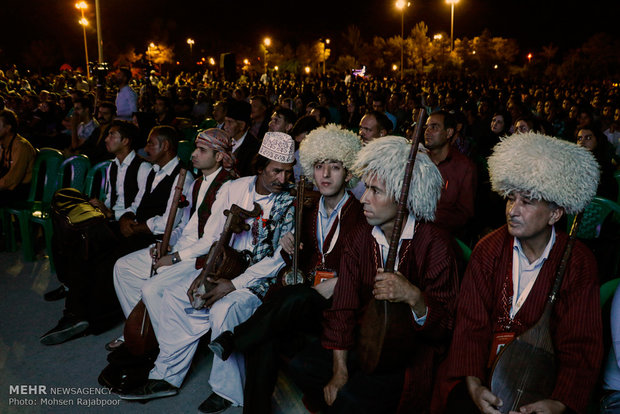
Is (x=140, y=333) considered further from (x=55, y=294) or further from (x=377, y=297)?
(x=377, y=297)

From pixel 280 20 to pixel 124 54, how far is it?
3520 centimetres

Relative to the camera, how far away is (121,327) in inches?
171

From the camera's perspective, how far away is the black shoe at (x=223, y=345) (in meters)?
2.94

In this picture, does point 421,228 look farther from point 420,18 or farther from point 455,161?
point 420,18

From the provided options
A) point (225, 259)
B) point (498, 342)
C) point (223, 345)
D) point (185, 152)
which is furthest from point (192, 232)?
point (185, 152)

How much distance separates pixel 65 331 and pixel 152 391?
4.03 ft

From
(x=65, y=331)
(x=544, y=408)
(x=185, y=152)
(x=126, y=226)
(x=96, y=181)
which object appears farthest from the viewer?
(x=185, y=152)

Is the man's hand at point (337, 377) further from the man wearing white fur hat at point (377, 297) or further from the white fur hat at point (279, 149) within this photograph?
the white fur hat at point (279, 149)

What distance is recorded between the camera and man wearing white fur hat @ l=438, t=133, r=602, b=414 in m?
2.15

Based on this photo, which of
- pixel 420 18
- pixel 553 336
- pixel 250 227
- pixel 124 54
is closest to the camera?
pixel 553 336

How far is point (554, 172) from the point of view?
2.24 metres

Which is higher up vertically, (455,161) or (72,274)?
(455,161)

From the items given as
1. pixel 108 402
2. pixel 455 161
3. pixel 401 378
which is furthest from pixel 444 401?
pixel 455 161

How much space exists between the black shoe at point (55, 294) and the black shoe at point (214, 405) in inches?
94.9
